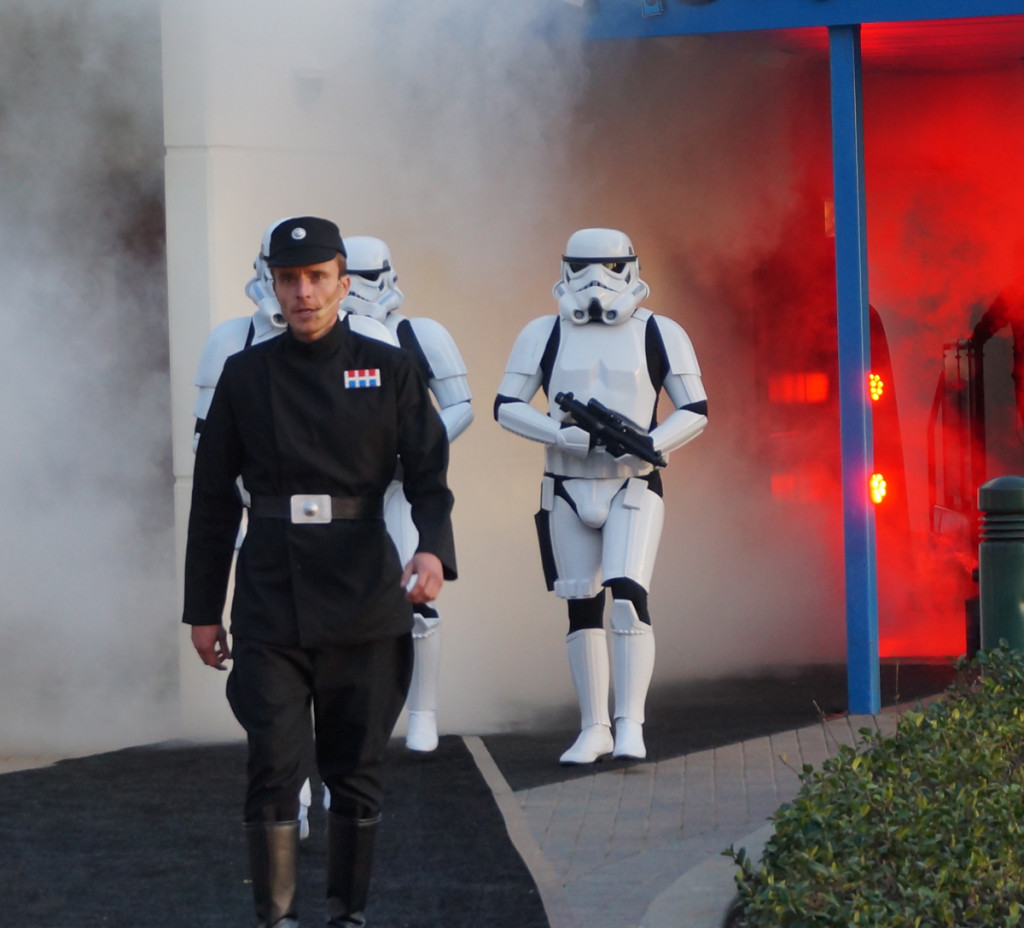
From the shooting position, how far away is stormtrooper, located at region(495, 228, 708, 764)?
20.6 feet

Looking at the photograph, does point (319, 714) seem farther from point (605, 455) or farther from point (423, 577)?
point (605, 455)

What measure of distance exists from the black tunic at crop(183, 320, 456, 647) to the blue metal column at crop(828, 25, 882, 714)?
3.19 metres

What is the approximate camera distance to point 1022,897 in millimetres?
3633

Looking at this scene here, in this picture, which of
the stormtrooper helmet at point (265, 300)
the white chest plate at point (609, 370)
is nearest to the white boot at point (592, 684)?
the white chest plate at point (609, 370)

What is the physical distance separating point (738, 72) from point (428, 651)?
4.14m

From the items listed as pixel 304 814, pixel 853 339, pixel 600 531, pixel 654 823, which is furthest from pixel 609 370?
pixel 304 814

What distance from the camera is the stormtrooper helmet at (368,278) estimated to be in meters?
6.25

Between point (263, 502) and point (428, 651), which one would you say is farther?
point (428, 651)

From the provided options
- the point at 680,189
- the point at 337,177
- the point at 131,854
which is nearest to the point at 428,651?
the point at 131,854

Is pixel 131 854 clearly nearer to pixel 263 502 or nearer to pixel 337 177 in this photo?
pixel 263 502

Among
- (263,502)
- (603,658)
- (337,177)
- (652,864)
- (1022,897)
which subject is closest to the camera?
(1022,897)

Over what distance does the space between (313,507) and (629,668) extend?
107 inches

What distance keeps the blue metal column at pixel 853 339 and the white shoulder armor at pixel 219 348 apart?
235cm

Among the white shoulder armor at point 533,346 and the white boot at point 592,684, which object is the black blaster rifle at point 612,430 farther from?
the white boot at point 592,684
